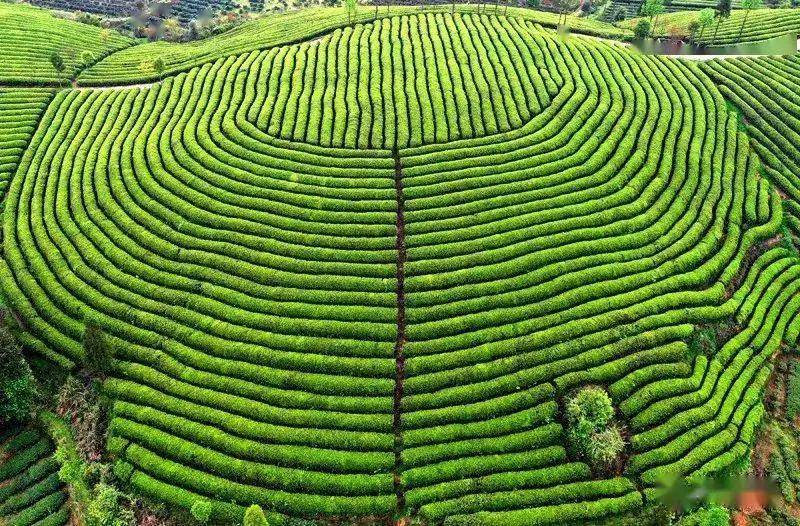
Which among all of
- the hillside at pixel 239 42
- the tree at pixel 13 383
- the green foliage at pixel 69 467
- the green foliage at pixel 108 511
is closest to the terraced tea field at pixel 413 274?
the green foliage at pixel 108 511

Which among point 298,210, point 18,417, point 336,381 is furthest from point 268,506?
point 298,210

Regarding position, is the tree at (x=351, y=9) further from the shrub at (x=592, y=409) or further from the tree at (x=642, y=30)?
the shrub at (x=592, y=409)

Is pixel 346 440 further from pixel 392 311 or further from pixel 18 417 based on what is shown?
pixel 18 417

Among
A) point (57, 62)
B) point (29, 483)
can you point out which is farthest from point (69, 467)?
point (57, 62)

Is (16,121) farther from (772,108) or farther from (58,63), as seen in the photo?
(772,108)

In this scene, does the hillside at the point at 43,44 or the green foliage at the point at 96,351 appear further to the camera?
the hillside at the point at 43,44

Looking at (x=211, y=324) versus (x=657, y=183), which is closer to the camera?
(x=211, y=324)

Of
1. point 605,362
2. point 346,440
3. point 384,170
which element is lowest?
point 346,440
